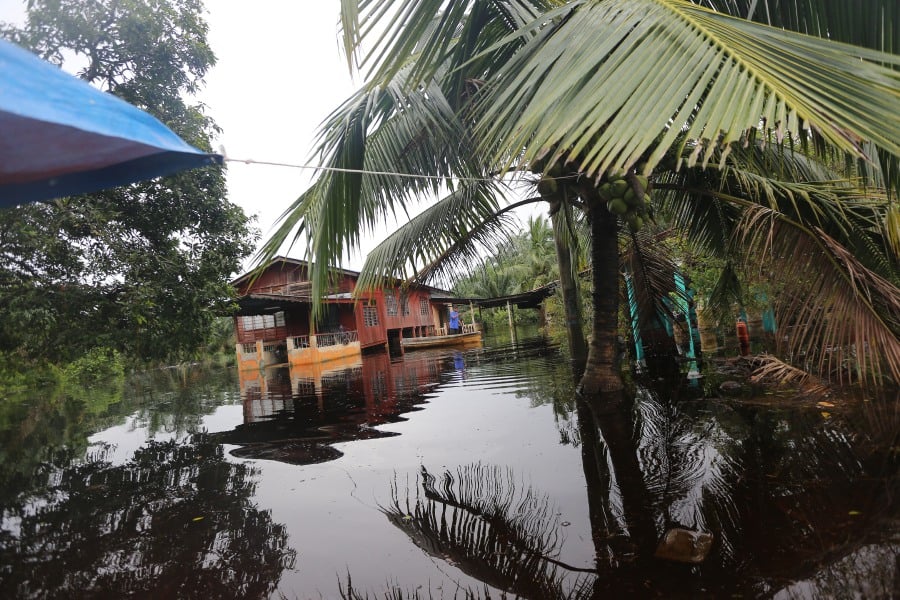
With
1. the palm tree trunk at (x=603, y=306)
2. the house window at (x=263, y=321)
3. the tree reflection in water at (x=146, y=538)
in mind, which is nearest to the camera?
the tree reflection in water at (x=146, y=538)

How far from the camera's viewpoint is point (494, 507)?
282 cm

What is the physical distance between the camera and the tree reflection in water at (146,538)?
7.59 ft

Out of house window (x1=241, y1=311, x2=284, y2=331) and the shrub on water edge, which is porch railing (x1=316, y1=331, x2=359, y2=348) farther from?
the shrub on water edge

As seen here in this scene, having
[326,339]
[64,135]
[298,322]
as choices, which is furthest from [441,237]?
[298,322]

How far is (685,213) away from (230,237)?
6762 mm

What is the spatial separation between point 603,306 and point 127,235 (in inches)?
257

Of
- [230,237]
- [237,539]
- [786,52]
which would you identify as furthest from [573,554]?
[230,237]

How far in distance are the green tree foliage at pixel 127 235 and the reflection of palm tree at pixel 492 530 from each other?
4.99 meters

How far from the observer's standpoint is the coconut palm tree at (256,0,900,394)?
4.36ft

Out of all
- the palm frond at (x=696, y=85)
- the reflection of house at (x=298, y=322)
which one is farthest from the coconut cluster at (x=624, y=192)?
the reflection of house at (x=298, y=322)

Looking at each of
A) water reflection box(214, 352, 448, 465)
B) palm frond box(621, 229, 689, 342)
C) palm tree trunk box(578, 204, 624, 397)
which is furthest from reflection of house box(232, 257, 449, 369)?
Result: palm tree trunk box(578, 204, 624, 397)

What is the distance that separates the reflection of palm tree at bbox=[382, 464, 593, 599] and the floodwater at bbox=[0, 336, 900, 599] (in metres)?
0.01

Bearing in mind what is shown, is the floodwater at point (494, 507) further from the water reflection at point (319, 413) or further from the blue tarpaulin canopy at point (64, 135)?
the blue tarpaulin canopy at point (64, 135)

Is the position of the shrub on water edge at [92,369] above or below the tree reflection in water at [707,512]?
above
